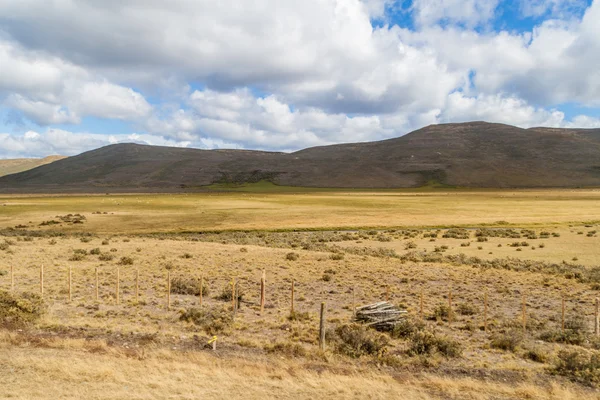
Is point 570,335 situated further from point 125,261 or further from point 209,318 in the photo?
point 125,261

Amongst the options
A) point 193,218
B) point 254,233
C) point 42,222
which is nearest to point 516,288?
point 254,233

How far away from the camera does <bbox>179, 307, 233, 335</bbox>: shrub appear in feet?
Answer: 60.0

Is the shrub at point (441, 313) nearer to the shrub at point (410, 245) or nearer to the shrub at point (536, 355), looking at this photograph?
the shrub at point (536, 355)

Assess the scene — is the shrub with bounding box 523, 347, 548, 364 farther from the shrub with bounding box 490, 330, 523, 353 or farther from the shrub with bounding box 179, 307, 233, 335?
the shrub with bounding box 179, 307, 233, 335

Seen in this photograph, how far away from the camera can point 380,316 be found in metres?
19.3

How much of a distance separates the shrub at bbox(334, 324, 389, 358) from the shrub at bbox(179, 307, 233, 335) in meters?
4.85

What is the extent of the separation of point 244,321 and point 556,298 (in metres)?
17.6

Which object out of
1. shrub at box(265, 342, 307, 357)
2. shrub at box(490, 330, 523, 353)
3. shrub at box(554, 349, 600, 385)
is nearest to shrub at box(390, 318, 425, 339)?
shrub at box(490, 330, 523, 353)

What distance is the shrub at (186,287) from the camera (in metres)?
24.9

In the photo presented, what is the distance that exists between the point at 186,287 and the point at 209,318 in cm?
648

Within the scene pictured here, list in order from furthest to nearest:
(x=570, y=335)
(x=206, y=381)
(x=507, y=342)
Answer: (x=570, y=335) → (x=507, y=342) → (x=206, y=381)

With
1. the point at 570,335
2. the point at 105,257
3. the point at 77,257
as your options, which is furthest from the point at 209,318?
the point at 77,257

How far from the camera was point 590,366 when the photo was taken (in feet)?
47.6

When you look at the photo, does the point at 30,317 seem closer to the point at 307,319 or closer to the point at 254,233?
the point at 307,319
